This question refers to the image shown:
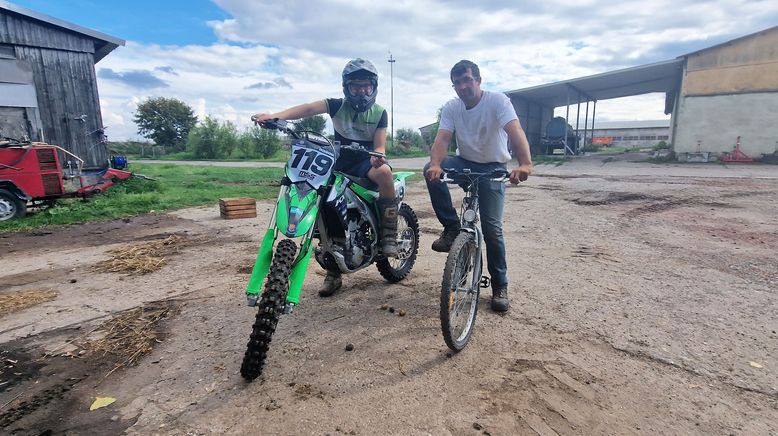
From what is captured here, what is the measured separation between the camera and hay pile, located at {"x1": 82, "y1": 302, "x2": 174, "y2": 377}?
2.97m

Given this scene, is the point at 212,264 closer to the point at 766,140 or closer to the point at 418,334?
the point at 418,334

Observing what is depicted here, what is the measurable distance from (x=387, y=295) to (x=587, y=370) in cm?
192

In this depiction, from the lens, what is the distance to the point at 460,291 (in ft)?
10.2

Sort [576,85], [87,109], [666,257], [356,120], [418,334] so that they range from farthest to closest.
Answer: [576,85]
[87,109]
[666,257]
[356,120]
[418,334]

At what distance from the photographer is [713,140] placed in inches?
822

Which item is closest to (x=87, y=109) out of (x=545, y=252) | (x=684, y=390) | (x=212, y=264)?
(x=212, y=264)

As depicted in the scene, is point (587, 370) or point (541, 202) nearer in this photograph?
point (587, 370)

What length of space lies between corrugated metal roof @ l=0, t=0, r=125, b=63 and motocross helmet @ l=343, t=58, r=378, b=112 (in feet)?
39.8

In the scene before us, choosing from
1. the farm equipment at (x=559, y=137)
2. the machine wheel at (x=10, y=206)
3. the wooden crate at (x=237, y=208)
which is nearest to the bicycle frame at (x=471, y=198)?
the wooden crate at (x=237, y=208)

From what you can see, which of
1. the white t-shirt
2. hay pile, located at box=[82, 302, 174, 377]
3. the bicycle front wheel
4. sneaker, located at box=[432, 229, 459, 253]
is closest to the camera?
the bicycle front wheel

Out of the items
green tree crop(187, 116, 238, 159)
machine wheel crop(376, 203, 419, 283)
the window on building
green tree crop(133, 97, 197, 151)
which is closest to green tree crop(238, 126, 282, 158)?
green tree crop(187, 116, 238, 159)

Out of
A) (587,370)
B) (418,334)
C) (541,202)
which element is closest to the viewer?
(587,370)

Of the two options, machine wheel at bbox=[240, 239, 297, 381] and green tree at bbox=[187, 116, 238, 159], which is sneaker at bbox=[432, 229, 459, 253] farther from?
green tree at bbox=[187, 116, 238, 159]

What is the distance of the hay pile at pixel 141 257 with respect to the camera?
500 cm
